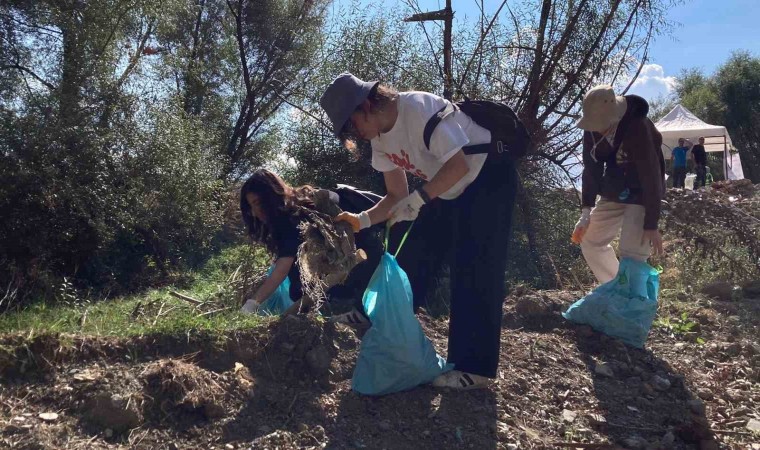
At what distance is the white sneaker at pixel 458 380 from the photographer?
3.29 meters

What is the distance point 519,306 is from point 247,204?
5.93ft

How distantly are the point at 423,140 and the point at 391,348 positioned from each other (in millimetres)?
913

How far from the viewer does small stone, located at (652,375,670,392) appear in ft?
12.3

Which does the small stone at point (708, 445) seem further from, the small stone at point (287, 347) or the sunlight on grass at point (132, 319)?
the sunlight on grass at point (132, 319)

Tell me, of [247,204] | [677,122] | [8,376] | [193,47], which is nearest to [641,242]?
[247,204]

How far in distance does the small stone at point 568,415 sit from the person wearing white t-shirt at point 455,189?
1.24 ft

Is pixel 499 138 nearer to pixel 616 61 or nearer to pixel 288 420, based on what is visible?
pixel 288 420

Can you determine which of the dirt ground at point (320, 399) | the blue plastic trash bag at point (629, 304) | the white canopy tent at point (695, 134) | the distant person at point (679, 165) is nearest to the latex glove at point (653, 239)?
the blue plastic trash bag at point (629, 304)

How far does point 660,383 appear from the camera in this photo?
377 centimetres

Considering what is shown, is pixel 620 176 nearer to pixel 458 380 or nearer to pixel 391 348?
pixel 458 380

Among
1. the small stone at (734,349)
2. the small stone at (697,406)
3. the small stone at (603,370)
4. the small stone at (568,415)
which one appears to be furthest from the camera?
the small stone at (734,349)

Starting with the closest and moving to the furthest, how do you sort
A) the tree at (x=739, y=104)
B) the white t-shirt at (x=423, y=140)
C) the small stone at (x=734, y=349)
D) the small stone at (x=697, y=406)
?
the white t-shirt at (x=423, y=140) < the small stone at (x=697, y=406) < the small stone at (x=734, y=349) < the tree at (x=739, y=104)

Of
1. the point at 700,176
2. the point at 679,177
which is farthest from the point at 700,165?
the point at 679,177

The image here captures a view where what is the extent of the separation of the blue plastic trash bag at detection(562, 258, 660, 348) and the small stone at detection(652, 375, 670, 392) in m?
0.35
